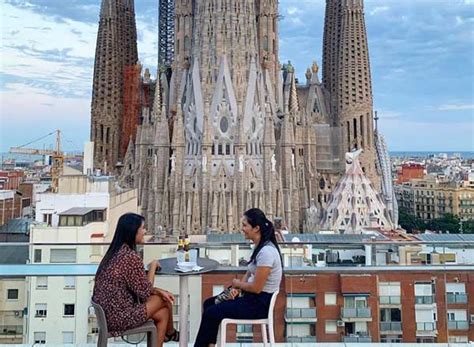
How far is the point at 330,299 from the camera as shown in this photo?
3752 mm

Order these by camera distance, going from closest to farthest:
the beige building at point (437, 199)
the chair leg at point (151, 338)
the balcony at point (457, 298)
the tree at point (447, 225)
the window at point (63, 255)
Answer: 1. the chair leg at point (151, 338)
2. the balcony at point (457, 298)
3. the window at point (63, 255)
4. the tree at point (447, 225)
5. the beige building at point (437, 199)

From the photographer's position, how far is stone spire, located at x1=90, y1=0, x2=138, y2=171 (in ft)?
94.1

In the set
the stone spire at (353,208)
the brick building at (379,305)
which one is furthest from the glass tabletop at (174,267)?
the stone spire at (353,208)

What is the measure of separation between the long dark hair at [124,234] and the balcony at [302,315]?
1.57 metres

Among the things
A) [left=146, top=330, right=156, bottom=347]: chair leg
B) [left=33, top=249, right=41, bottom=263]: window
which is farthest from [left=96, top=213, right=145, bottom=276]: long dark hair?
[left=33, top=249, right=41, bottom=263]: window

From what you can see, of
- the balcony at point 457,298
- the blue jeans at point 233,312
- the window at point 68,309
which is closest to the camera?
the blue jeans at point 233,312

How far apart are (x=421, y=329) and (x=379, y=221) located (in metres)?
17.1

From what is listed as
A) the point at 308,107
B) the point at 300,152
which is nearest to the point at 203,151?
the point at 300,152

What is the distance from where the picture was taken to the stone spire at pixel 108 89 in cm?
2867

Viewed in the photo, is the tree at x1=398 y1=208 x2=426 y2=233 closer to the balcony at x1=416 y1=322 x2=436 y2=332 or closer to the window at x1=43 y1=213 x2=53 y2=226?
the window at x1=43 y1=213 x2=53 y2=226

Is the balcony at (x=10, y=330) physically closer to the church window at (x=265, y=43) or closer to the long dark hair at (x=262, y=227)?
the long dark hair at (x=262, y=227)

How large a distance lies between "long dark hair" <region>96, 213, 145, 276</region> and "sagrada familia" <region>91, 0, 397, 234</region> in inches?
686

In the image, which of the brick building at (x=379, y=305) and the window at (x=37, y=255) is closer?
the brick building at (x=379, y=305)

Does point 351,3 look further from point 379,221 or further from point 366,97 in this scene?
point 379,221
